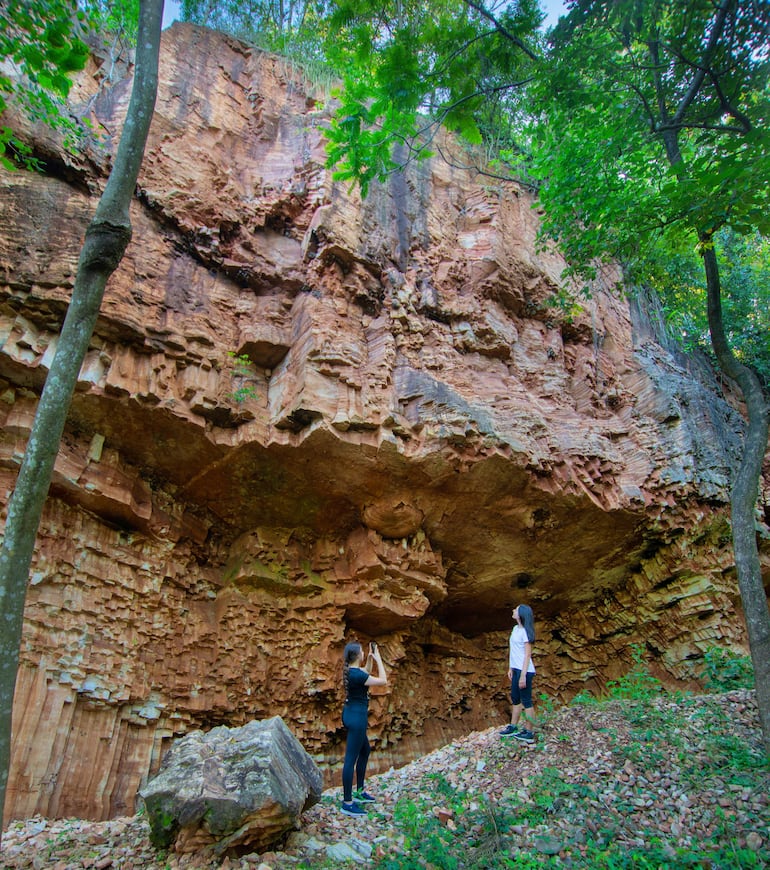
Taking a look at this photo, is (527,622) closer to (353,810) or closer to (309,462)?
(353,810)

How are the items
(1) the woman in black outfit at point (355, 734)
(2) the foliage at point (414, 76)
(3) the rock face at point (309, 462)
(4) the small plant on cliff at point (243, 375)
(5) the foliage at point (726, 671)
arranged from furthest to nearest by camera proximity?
(4) the small plant on cliff at point (243, 375) < (5) the foliage at point (726, 671) < (3) the rock face at point (309, 462) < (2) the foliage at point (414, 76) < (1) the woman in black outfit at point (355, 734)

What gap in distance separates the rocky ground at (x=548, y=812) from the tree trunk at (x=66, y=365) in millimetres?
2092

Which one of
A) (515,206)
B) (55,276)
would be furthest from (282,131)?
Result: (55,276)

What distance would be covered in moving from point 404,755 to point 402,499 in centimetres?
437

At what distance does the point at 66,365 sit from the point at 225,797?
355 centimetres

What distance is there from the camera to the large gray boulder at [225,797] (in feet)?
14.6

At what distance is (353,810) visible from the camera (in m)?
5.63

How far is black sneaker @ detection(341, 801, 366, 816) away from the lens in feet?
18.4

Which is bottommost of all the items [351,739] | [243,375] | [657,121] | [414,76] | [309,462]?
[351,739]

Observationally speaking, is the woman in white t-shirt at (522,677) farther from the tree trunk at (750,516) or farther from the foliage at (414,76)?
the foliage at (414,76)

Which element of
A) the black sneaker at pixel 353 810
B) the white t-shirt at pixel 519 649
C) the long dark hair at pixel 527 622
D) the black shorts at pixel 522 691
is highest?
the long dark hair at pixel 527 622

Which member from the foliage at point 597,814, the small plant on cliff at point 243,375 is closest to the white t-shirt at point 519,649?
the foliage at point 597,814

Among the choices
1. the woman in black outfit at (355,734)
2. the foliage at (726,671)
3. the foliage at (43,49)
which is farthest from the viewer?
the foliage at (726,671)

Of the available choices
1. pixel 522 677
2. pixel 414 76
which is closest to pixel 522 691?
pixel 522 677
